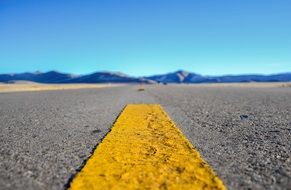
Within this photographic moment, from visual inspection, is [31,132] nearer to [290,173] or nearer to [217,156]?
[217,156]

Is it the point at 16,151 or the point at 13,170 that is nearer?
the point at 13,170

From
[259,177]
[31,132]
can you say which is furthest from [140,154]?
[31,132]

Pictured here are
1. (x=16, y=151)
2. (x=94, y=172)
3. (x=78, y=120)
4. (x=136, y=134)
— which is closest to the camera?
(x=94, y=172)

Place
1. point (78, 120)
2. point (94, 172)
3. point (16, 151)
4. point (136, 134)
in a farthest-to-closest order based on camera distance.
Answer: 1. point (78, 120)
2. point (136, 134)
3. point (16, 151)
4. point (94, 172)

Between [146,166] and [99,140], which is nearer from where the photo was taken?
[146,166]

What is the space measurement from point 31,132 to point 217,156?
4865 millimetres

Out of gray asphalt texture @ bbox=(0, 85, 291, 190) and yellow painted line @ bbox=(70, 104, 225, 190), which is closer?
yellow painted line @ bbox=(70, 104, 225, 190)

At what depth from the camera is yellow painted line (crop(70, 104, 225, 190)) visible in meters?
4.62

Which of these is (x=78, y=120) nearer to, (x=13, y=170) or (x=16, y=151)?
(x=16, y=151)

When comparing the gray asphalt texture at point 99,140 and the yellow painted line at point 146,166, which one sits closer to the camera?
the yellow painted line at point 146,166

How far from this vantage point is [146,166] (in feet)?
18.1

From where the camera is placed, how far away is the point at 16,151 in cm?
672

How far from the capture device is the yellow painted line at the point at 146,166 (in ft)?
15.1

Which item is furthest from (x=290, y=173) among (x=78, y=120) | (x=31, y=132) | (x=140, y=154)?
(x=78, y=120)
